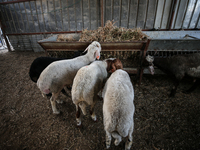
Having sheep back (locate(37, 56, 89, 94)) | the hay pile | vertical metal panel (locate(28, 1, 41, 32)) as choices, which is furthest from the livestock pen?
sheep back (locate(37, 56, 89, 94))

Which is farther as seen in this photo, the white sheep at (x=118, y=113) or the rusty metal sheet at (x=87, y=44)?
the rusty metal sheet at (x=87, y=44)

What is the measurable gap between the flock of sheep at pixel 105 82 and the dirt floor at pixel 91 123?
319mm

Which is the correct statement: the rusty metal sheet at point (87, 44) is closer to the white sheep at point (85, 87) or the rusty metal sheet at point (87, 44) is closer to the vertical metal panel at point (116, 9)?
the white sheep at point (85, 87)

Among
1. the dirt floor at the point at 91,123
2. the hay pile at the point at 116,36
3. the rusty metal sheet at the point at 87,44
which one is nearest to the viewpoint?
the dirt floor at the point at 91,123

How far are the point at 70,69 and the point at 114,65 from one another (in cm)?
131

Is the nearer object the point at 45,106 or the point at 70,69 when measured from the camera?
the point at 70,69

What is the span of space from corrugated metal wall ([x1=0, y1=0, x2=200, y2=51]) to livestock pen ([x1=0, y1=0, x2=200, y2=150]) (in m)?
0.06

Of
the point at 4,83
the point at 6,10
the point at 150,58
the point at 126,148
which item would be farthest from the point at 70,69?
the point at 6,10

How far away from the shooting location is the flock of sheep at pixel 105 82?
1838 mm

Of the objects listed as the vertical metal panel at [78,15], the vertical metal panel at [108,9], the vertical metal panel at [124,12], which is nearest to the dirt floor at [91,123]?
the vertical metal panel at [124,12]

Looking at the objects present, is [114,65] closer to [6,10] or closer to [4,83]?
[4,83]

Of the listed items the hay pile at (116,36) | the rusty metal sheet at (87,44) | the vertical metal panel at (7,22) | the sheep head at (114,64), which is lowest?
the sheep head at (114,64)

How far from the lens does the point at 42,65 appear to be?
11.6 feet

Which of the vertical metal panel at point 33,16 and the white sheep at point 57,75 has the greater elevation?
the vertical metal panel at point 33,16
